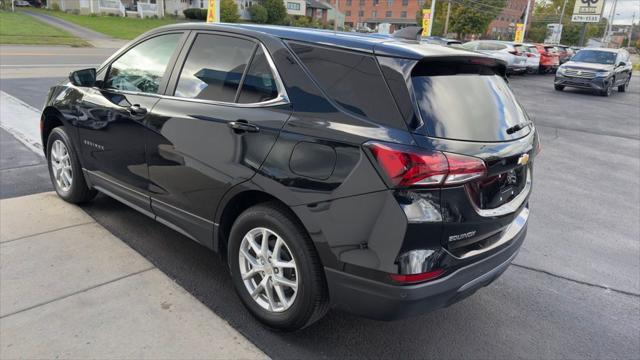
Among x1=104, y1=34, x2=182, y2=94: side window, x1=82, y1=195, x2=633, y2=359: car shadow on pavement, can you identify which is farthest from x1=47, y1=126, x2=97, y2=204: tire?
x1=82, y1=195, x2=633, y2=359: car shadow on pavement

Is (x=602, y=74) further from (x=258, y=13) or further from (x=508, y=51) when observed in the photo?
(x=258, y=13)

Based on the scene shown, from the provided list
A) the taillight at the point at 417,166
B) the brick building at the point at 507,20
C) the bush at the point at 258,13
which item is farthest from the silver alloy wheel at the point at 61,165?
the brick building at the point at 507,20

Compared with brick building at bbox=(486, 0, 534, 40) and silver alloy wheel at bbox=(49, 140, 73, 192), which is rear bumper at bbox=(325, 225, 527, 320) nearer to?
silver alloy wheel at bbox=(49, 140, 73, 192)

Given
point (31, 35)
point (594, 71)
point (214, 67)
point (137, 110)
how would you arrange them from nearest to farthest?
point (214, 67) < point (137, 110) < point (594, 71) < point (31, 35)

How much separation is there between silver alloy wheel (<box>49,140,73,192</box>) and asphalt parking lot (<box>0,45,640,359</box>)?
12.9 inches

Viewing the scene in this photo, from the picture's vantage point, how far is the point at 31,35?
28344 mm

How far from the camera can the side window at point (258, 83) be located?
2846 mm

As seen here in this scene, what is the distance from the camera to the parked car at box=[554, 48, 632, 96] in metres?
18.3

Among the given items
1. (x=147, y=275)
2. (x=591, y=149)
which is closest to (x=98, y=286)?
(x=147, y=275)

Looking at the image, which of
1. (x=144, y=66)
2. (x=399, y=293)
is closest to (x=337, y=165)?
(x=399, y=293)

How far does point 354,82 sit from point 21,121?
734 centimetres

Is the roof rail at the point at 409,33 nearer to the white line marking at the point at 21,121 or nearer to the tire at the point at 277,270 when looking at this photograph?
the tire at the point at 277,270

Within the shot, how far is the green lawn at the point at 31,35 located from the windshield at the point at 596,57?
25.8 metres

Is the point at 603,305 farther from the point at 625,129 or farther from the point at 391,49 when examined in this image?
the point at 625,129
